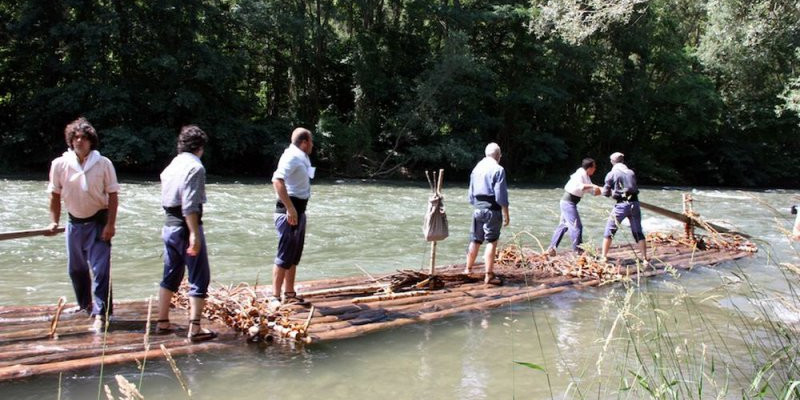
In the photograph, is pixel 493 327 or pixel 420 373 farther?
pixel 493 327

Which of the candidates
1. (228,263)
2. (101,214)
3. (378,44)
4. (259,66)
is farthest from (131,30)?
(101,214)

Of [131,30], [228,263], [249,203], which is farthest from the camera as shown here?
[131,30]

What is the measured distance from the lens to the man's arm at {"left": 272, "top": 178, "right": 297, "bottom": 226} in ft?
18.3

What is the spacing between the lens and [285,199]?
5.59 m

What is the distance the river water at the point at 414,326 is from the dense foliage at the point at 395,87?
8.63 meters

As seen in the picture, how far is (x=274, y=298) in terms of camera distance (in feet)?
19.6

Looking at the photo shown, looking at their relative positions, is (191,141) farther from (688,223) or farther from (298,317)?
(688,223)

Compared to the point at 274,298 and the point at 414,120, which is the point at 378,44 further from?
the point at 274,298

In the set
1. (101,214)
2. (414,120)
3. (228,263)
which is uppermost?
(414,120)

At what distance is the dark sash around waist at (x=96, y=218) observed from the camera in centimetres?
516

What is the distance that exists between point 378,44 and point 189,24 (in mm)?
9214

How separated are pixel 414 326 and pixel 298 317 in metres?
1.18

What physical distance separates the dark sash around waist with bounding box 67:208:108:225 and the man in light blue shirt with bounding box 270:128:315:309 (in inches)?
56.9

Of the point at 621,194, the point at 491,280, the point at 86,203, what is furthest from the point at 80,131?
the point at 621,194
